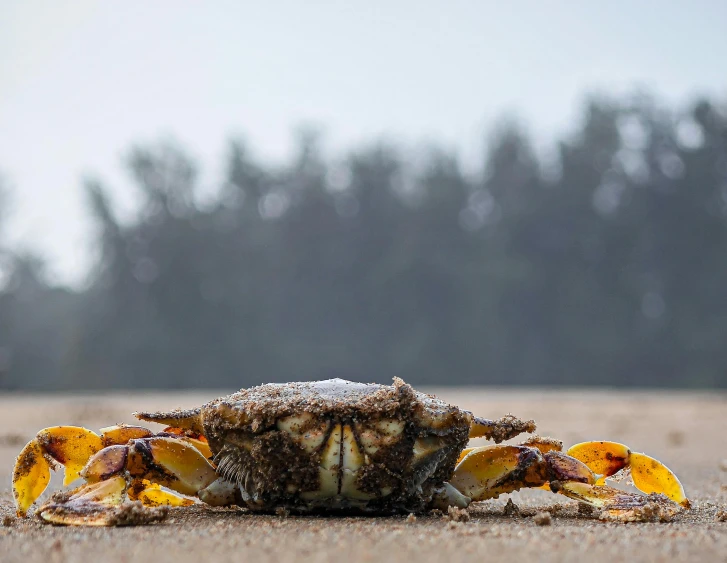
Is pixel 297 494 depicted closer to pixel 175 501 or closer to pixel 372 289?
pixel 175 501

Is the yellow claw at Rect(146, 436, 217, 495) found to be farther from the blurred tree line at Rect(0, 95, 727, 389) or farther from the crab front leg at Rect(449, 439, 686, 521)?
the blurred tree line at Rect(0, 95, 727, 389)

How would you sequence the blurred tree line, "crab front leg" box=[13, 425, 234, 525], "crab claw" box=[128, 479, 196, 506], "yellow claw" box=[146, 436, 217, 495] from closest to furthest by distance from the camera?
"crab front leg" box=[13, 425, 234, 525] → "yellow claw" box=[146, 436, 217, 495] → "crab claw" box=[128, 479, 196, 506] → the blurred tree line

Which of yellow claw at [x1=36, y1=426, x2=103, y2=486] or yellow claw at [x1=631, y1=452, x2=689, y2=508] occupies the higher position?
yellow claw at [x1=36, y1=426, x2=103, y2=486]

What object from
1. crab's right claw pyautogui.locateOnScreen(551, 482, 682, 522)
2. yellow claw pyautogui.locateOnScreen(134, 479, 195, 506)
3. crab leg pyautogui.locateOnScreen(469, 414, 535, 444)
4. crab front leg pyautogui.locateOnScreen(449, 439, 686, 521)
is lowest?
yellow claw pyautogui.locateOnScreen(134, 479, 195, 506)

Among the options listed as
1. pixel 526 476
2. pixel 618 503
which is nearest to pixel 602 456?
pixel 618 503

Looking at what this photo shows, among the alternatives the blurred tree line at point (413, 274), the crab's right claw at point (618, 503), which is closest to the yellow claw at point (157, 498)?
the crab's right claw at point (618, 503)

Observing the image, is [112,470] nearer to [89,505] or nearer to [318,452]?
[89,505]

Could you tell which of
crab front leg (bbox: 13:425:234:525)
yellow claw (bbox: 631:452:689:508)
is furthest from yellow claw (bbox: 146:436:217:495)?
yellow claw (bbox: 631:452:689:508)
